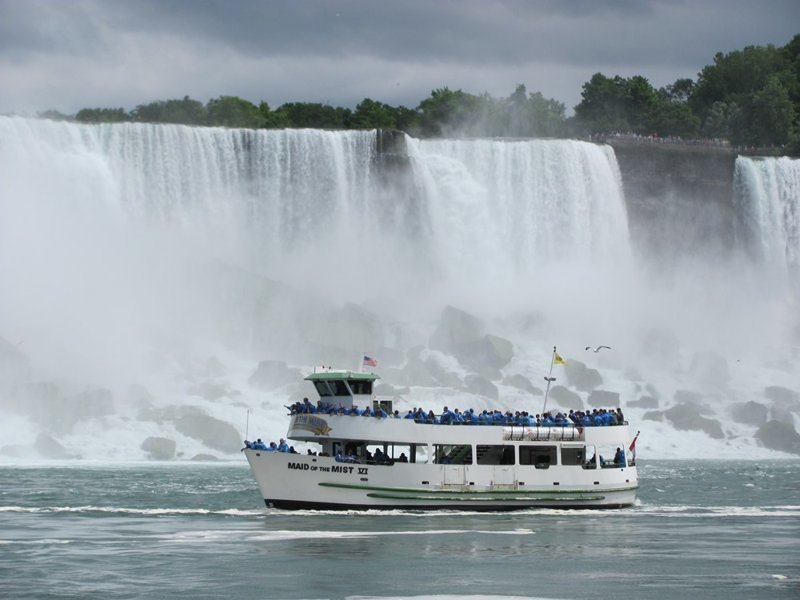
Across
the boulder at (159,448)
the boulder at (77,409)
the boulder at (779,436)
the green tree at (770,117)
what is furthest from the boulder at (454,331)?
the green tree at (770,117)

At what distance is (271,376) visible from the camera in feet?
257

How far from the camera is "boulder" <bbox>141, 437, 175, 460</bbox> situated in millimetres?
68006

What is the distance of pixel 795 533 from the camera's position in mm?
40938

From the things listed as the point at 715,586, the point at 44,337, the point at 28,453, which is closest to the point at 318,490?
the point at 715,586

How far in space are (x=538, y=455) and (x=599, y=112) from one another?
4113 inches

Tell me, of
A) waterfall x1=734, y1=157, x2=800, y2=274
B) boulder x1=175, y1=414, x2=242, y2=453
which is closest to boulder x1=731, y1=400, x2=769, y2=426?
waterfall x1=734, y1=157, x2=800, y2=274

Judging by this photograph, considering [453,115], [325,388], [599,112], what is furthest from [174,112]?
[325,388]

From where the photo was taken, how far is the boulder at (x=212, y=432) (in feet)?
232

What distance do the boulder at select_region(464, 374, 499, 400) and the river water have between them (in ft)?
90.3

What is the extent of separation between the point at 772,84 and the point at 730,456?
59757 millimetres

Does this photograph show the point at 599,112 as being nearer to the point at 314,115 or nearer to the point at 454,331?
the point at 314,115

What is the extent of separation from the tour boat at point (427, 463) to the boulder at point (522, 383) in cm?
3404

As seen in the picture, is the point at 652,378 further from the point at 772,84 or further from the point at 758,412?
the point at 772,84

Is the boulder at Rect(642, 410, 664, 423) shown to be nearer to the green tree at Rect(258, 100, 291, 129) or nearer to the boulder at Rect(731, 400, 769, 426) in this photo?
the boulder at Rect(731, 400, 769, 426)
